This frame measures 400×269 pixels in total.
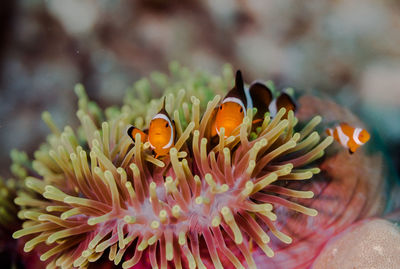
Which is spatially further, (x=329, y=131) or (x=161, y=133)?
(x=329, y=131)

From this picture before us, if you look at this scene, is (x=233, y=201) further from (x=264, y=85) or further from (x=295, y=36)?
(x=295, y=36)

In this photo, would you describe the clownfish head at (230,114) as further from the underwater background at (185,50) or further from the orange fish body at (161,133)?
the underwater background at (185,50)

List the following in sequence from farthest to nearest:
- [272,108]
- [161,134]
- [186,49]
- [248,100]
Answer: [186,49] < [272,108] < [248,100] < [161,134]

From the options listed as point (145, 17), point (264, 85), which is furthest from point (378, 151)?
point (145, 17)

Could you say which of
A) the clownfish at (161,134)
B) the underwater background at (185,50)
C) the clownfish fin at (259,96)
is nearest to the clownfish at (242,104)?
the clownfish fin at (259,96)

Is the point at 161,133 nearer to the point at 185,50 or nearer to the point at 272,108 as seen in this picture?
the point at 272,108

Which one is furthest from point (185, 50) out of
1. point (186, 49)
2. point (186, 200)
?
point (186, 200)

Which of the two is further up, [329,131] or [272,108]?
[272,108]
